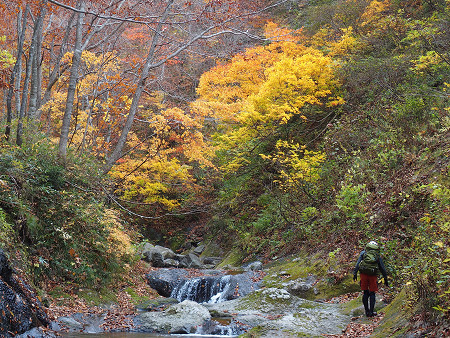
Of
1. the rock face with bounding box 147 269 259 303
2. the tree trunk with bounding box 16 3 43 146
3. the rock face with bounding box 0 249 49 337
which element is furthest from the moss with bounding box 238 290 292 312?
the tree trunk with bounding box 16 3 43 146

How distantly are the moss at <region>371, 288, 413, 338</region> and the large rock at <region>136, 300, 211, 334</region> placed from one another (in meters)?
3.89

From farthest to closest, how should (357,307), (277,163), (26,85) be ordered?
(277,163)
(26,85)
(357,307)

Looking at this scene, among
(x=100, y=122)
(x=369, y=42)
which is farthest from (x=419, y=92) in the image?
(x=100, y=122)

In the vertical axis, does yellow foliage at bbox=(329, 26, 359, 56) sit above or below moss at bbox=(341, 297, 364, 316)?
above

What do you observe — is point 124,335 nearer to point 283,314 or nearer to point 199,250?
point 283,314

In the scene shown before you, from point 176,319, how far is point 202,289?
2.92 meters

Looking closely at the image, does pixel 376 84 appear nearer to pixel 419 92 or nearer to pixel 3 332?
pixel 419 92

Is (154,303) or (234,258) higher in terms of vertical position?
(234,258)

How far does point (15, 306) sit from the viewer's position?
17.3 feet

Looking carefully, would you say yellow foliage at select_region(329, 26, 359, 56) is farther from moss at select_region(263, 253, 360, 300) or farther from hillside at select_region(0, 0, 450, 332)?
moss at select_region(263, 253, 360, 300)

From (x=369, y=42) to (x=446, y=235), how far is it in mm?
12617

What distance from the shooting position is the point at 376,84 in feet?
47.5

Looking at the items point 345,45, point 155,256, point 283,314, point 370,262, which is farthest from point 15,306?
point 345,45

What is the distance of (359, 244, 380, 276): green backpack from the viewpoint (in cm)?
700
